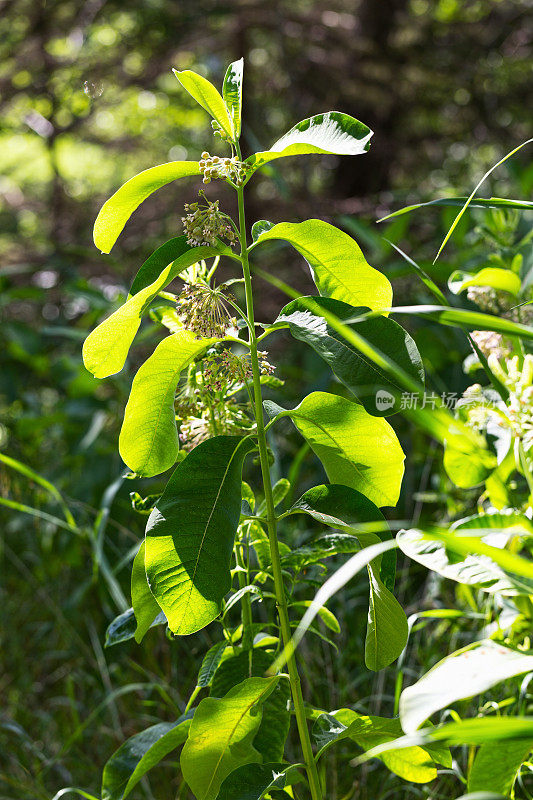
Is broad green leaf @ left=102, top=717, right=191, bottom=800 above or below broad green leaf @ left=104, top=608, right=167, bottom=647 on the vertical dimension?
below

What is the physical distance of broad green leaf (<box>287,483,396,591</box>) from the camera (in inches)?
30.1

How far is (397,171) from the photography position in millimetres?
3699

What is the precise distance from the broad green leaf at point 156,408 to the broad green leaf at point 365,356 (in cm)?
12

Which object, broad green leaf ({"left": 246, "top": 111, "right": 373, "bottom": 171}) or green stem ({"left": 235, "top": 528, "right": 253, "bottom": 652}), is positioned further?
green stem ({"left": 235, "top": 528, "right": 253, "bottom": 652})

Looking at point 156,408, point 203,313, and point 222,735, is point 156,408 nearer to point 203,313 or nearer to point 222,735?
point 203,313

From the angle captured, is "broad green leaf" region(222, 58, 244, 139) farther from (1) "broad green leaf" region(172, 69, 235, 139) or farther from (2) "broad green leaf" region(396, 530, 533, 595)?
(2) "broad green leaf" region(396, 530, 533, 595)

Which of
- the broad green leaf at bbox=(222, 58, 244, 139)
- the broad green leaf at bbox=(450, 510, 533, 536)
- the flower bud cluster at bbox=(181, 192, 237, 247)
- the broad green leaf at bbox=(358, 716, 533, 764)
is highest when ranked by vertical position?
the broad green leaf at bbox=(222, 58, 244, 139)

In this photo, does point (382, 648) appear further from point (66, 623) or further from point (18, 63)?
point (18, 63)

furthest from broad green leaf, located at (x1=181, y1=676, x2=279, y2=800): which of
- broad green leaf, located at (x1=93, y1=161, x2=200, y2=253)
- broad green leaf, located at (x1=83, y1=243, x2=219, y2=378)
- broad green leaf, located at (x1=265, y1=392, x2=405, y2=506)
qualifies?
broad green leaf, located at (x1=93, y1=161, x2=200, y2=253)

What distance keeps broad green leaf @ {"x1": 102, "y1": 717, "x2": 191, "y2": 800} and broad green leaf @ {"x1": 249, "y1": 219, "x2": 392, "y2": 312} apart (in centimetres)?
51

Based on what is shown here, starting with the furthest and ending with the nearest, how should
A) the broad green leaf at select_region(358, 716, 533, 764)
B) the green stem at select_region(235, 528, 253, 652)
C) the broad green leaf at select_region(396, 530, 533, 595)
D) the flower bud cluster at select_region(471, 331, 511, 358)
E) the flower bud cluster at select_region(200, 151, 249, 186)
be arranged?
the flower bud cluster at select_region(471, 331, 511, 358)
the green stem at select_region(235, 528, 253, 652)
the flower bud cluster at select_region(200, 151, 249, 186)
the broad green leaf at select_region(396, 530, 533, 595)
the broad green leaf at select_region(358, 716, 533, 764)

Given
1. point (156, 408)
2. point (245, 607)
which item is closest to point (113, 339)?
point (156, 408)

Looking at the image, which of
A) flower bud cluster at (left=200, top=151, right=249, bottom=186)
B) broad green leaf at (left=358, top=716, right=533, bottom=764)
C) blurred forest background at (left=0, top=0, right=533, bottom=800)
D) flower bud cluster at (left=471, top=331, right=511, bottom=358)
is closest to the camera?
broad green leaf at (left=358, top=716, right=533, bottom=764)

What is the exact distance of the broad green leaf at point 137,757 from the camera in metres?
0.84
